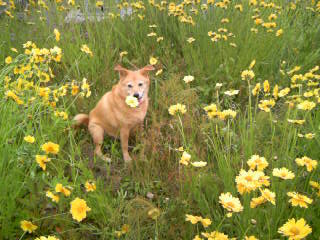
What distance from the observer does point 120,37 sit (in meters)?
3.99

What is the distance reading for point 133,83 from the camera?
2641 millimetres

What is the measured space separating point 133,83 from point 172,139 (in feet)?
1.76

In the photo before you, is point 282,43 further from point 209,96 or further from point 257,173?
point 257,173

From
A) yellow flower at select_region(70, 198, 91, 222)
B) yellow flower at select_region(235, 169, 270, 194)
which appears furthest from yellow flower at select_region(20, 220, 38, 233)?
yellow flower at select_region(235, 169, 270, 194)

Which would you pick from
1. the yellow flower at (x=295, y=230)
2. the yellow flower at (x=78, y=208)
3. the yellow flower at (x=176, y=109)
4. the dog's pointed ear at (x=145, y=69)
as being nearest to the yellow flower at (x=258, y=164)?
the yellow flower at (x=295, y=230)

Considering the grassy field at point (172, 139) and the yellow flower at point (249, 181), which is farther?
the grassy field at point (172, 139)

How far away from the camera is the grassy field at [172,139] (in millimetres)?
1586

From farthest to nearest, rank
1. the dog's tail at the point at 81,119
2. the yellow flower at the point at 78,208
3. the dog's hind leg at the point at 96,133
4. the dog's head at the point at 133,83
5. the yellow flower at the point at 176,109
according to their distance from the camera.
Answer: the dog's tail at the point at 81,119, the dog's hind leg at the point at 96,133, the dog's head at the point at 133,83, the yellow flower at the point at 176,109, the yellow flower at the point at 78,208

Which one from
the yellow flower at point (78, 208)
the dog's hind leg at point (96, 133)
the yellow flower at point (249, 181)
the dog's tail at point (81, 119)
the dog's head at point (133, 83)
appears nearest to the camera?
the yellow flower at point (249, 181)

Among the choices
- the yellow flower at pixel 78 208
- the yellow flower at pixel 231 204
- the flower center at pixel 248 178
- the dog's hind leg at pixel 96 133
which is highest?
the flower center at pixel 248 178

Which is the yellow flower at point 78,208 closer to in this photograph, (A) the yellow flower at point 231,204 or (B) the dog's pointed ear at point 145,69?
(A) the yellow flower at point 231,204

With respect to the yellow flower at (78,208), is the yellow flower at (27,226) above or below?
below

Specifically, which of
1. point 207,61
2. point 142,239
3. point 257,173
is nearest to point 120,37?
point 207,61

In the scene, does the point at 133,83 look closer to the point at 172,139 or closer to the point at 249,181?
the point at 172,139
